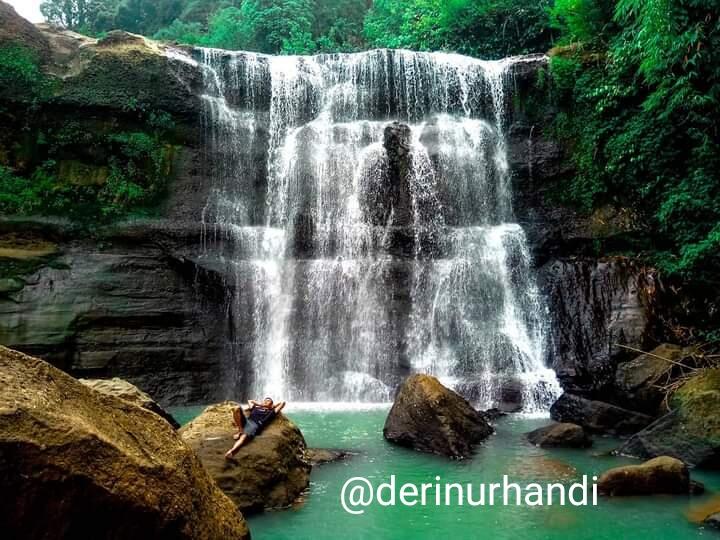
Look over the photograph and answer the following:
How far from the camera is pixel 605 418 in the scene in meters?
10.1

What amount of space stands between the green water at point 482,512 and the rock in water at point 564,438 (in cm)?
23

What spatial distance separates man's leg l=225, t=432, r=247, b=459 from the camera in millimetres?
6301

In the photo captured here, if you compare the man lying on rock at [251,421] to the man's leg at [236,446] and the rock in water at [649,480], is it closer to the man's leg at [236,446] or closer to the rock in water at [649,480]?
the man's leg at [236,446]

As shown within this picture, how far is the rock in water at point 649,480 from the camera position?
6.59 metres

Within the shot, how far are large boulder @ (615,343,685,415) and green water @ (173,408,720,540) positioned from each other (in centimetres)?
267

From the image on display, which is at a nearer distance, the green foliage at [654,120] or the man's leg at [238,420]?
the man's leg at [238,420]

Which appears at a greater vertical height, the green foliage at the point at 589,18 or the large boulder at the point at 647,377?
the green foliage at the point at 589,18

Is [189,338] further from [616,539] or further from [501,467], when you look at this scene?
[616,539]

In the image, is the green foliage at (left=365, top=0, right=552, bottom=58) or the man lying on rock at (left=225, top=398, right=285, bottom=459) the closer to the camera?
the man lying on rock at (left=225, top=398, right=285, bottom=459)

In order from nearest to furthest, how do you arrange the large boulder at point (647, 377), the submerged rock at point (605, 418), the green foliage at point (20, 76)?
1. the submerged rock at point (605, 418)
2. the large boulder at point (647, 377)
3. the green foliage at point (20, 76)

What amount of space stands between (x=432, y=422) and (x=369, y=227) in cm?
866

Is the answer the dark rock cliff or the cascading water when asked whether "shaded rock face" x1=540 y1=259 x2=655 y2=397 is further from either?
the cascading water

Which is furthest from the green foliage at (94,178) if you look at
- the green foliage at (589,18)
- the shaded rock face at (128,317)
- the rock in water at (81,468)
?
the rock in water at (81,468)

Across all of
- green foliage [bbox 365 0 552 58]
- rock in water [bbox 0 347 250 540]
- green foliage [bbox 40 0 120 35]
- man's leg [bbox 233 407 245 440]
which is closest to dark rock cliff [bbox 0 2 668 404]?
green foliage [bbox 365 0 552 58]
